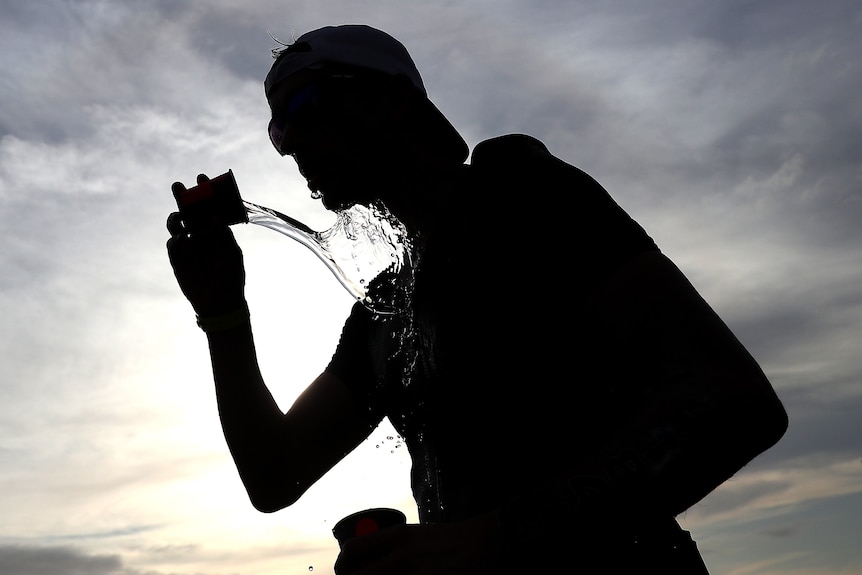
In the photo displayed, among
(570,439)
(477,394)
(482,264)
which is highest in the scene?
(482,264)

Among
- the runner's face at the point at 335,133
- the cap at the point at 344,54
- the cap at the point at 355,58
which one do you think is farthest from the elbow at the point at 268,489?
the cap at the point at 344,54

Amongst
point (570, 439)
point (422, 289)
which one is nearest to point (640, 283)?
point (570, 439)

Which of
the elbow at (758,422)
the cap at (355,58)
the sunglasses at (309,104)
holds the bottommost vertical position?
the elbow at (758,422)

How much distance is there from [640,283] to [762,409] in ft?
1.40

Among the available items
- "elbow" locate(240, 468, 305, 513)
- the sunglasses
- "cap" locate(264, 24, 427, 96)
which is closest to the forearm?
"elbow" locate(240, 468, 305, 513)

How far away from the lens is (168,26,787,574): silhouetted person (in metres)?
→ 1.83

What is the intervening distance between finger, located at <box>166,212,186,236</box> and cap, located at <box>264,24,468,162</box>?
70 centimetres

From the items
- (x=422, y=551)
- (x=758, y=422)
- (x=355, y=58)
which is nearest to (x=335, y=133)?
(x=355, y=58)

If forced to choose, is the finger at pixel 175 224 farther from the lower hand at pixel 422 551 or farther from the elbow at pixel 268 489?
the lower hand at pixel 422 551

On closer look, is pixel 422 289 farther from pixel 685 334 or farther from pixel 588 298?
pixel 685 334

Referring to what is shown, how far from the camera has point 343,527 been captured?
79.0 inches

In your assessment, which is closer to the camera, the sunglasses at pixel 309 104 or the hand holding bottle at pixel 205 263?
the hand holding bottle at pixel 205 263

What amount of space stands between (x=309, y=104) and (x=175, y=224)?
757mm

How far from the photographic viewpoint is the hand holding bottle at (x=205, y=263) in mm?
3158
